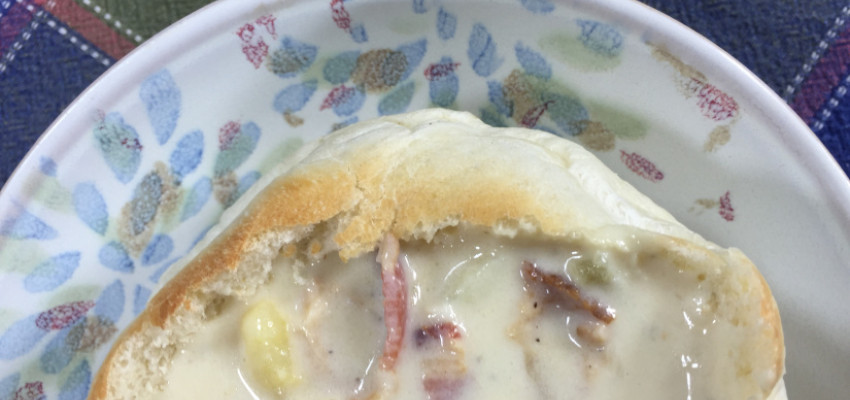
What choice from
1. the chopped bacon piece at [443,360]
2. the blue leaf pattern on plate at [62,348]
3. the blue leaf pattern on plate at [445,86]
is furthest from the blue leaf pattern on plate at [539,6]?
the blue leaf pattern on plate at [62,348]

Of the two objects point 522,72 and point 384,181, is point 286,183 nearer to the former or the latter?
point 384,181

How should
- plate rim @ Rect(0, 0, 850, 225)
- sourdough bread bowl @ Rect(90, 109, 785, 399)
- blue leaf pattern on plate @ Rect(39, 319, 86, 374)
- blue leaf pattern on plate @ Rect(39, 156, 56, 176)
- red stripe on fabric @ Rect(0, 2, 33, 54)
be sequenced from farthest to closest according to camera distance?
red stripe on fabric @ Rect(0, 2, 33, 54)
blue leaf pattern on plate @ Rect(39, 319, 86, 374)
blue leaf pattern on plate @ Rect(39, 156, 56, 176)
plate rim @ Rect(0, 0, 850, 225)
sourdough bread bowl @ Rect(90, 109, 785, 399)

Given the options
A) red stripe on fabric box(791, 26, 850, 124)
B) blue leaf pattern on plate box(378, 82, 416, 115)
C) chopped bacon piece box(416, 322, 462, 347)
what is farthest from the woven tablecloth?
chopped bacon piece box(416, 322, 462, 347)

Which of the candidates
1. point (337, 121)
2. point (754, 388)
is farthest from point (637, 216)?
point (337, 121)

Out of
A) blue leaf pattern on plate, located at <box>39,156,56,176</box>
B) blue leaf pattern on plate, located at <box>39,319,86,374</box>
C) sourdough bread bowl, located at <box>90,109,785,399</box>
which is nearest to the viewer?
sourdough bread bowl, located at <box>90,109,785,399</box>

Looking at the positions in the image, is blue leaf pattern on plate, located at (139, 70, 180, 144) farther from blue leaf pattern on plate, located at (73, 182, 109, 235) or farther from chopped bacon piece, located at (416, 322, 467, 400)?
chopped bacon piece, located at (416, 322, 467, 400)

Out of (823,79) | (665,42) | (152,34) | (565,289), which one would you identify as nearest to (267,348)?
(565,289)

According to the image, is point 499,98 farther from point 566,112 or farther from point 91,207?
point 91,207
